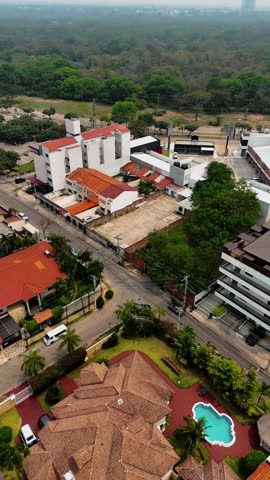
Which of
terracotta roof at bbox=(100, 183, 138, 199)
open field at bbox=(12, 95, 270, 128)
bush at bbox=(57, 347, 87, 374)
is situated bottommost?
open field at bbox=(12, 95, 270, 128)

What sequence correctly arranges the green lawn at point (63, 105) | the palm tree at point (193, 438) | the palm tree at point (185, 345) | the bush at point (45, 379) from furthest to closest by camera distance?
the green lawn at point (63, 105) → the palm tree at point (185, 345) → the bush at point (45, 379) → the palm tree at point (193, 438)

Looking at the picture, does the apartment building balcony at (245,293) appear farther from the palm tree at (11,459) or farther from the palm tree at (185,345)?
the palm tree at (11,459)

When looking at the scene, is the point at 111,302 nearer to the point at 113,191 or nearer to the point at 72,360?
the point at 72,360

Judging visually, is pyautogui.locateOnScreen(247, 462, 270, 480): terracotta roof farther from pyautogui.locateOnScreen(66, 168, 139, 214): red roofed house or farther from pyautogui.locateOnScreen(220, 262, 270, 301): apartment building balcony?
pyautogui.locateOnScreen(66, 168, 139, 214): red roofed house

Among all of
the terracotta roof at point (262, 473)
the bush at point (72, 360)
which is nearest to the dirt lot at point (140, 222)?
the bush at point (72, 360)

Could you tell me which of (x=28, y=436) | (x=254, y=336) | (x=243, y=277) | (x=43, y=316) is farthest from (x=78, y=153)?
(x=28, y=436)

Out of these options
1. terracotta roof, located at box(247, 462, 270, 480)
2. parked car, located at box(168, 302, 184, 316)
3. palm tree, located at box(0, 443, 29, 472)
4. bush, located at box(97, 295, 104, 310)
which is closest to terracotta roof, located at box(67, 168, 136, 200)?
bush, located at box(97, 295, 104, 310)
